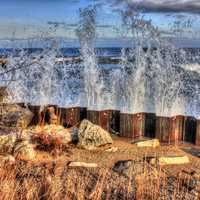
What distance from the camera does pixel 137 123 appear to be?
34.7 feet

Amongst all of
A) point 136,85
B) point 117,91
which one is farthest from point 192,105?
point 136,85

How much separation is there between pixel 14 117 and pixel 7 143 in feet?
6.44

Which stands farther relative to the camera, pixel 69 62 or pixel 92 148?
pixel 69 62

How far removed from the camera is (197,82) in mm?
27422

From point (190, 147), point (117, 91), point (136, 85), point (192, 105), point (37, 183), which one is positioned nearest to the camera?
point (37, 183)

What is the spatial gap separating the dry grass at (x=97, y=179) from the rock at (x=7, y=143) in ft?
1.52

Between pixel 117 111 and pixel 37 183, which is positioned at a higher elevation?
pixel 117 111

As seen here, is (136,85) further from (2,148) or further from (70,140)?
(2,148)

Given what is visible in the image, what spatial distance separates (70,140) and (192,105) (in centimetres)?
823

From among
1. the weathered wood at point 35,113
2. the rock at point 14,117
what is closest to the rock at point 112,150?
the rock at point 14,117

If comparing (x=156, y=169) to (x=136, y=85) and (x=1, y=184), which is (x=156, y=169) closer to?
(x=1, y=184)

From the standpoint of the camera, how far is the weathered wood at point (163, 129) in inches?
403

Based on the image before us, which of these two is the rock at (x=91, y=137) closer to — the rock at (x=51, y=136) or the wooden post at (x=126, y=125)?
the rock at (x=51, y=136)

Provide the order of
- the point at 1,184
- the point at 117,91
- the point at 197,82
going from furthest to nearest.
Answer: the point at 197,82 → the point at 117,91 → the point at 1,184
